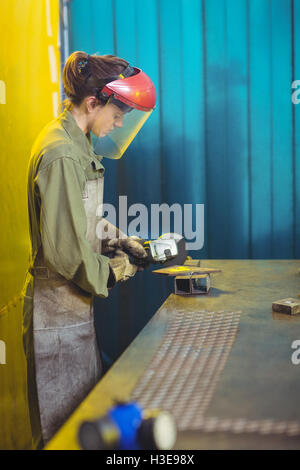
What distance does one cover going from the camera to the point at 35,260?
4.93 ft

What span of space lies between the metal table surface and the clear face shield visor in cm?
63

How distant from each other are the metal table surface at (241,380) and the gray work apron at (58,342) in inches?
11.5

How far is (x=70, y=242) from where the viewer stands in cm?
133

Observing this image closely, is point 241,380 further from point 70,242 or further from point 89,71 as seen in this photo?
point 89,71

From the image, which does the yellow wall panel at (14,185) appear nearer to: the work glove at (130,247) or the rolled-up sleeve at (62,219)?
the work glove at (130,247)

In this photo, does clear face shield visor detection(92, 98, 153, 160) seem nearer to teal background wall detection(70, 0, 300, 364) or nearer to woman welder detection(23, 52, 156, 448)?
woman welder detection(23, 52, 156, 448)

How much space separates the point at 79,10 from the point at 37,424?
8.27 feet

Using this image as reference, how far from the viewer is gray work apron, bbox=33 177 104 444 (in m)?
1.46

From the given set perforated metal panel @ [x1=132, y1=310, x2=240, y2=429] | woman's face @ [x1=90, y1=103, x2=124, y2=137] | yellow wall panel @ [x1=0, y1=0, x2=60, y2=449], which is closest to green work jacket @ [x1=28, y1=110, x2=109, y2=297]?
woman's face @ [x1=90, y1=103, x2=124, y2=137]

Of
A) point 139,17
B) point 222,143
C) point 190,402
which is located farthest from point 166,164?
point 190,402

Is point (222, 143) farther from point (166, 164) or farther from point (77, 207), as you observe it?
point (77, 207)
